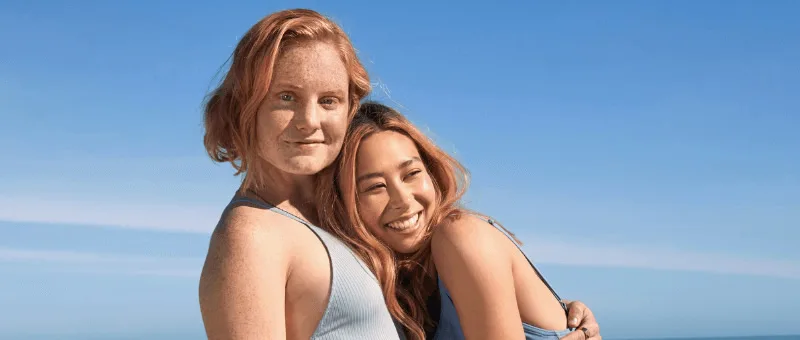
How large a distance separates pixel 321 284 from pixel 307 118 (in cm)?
90

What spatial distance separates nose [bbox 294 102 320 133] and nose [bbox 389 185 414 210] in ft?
2.14

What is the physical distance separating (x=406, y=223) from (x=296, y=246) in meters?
0.83

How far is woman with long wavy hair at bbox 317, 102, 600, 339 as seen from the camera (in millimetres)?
4758

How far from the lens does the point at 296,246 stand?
4539mm

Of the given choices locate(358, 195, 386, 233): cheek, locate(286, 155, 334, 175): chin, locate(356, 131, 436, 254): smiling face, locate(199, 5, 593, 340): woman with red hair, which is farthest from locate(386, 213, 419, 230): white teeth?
locate(286, 155, 334, 175): chin

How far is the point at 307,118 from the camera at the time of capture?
15.4 ft

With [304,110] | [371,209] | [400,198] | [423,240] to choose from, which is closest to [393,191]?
[400,198]

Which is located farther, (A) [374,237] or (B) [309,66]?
(A) [374,237]

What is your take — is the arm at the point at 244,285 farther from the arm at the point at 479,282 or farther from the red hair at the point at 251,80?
the arm at the point at 479,282

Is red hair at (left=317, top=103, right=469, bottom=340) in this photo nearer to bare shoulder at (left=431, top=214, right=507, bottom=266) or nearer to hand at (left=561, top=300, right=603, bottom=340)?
bare shoulder at (left=431, top=214, right=507, bottom=266)

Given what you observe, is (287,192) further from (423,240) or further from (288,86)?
(423,240)

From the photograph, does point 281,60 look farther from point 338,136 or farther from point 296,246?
point 296,246

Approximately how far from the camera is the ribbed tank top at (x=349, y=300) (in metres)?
4.48

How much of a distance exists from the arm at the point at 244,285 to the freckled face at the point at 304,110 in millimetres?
554
